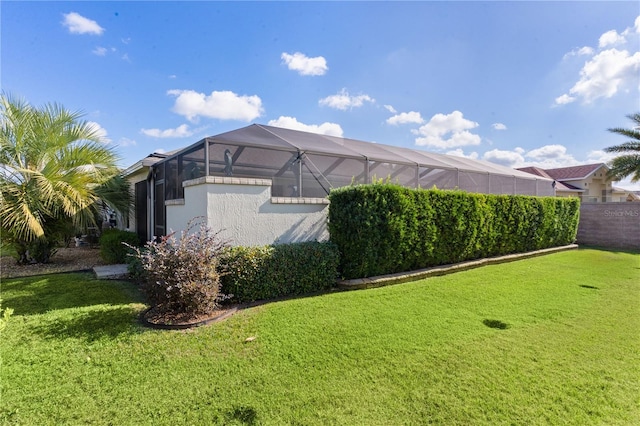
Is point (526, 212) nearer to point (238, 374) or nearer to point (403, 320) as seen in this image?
point (403, 320)

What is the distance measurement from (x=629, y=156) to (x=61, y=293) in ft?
85.2

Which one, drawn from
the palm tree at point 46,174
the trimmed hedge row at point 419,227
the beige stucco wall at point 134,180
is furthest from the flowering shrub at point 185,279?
the beige stucco wall at point 134,180

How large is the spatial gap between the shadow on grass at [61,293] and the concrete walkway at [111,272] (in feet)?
0.59

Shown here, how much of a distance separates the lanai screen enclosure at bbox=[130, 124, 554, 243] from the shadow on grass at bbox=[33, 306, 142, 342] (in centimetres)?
211

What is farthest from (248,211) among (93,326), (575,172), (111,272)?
(575,172)

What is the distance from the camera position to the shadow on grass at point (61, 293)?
493 centimetres

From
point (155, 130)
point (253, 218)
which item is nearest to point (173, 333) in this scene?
point (253, 218)

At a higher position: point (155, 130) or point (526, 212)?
point (155, 130)

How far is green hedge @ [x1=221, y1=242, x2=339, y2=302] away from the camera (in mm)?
5105

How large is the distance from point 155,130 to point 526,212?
536 inches

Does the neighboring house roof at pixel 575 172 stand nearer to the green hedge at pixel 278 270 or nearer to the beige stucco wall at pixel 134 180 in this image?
the green hedge at pixel 278 270

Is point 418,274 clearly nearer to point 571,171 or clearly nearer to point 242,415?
point 242,415

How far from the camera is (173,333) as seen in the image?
13.1ft

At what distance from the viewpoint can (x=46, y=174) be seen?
7.45m
